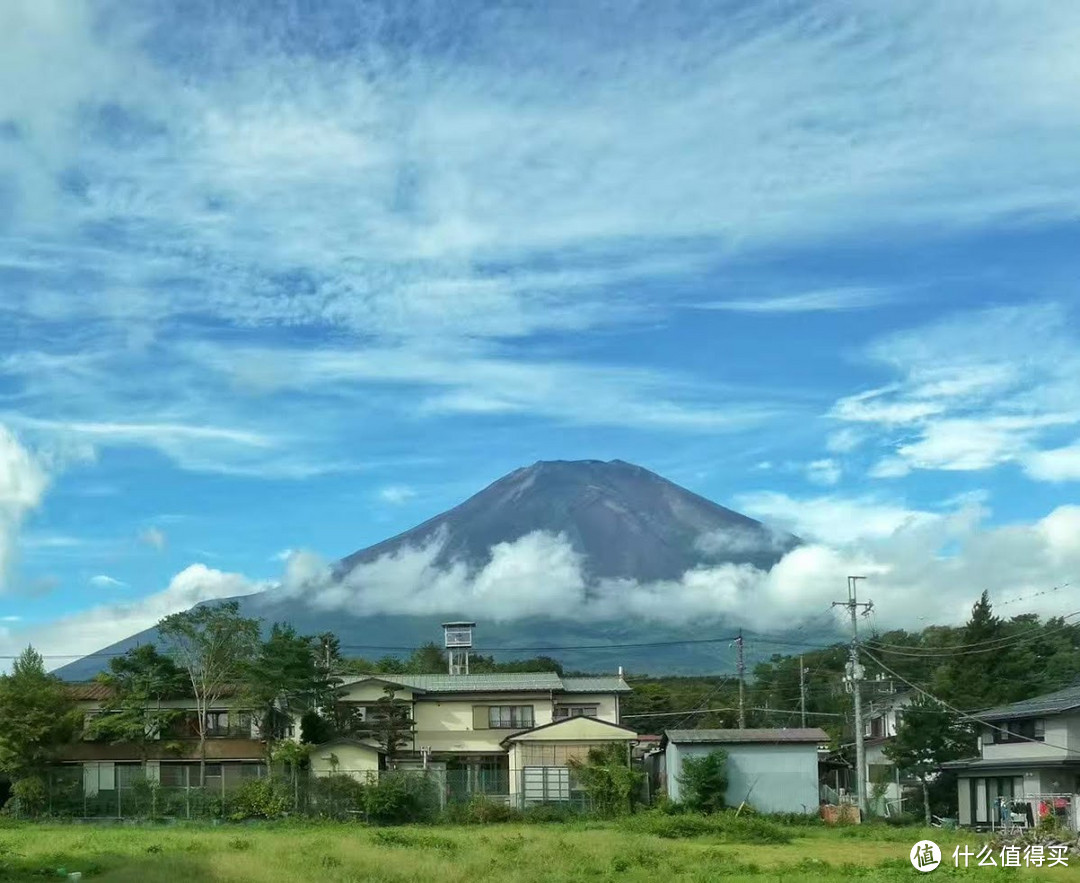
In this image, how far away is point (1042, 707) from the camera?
37594 millimetres

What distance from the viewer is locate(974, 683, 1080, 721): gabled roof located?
36.2 metres

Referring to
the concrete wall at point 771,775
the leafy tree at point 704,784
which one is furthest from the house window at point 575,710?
the leafy tree at point 704,784

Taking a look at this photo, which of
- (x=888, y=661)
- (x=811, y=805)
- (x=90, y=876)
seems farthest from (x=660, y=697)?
(x=90, y=876)

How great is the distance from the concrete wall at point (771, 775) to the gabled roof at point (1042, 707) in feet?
21.2

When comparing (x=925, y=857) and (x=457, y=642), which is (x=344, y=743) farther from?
(x=925, y=857)

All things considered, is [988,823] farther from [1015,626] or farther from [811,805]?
[1015,626]

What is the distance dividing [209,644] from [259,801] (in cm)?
718

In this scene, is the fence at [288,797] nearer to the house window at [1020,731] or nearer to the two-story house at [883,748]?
the house window at [1020,731]

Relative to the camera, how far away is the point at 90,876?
21.4 meters

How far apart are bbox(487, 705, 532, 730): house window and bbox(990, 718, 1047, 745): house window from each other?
1800cm

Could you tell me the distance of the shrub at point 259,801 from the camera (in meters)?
37.1

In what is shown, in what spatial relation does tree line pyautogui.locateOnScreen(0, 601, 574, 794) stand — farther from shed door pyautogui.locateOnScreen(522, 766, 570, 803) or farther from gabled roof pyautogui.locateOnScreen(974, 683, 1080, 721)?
gabled roof pyautogui.locateOnScreen(974, 683, 1080, 721)

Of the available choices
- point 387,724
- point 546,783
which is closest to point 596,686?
point 387,724

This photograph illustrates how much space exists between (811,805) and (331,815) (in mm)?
14797
